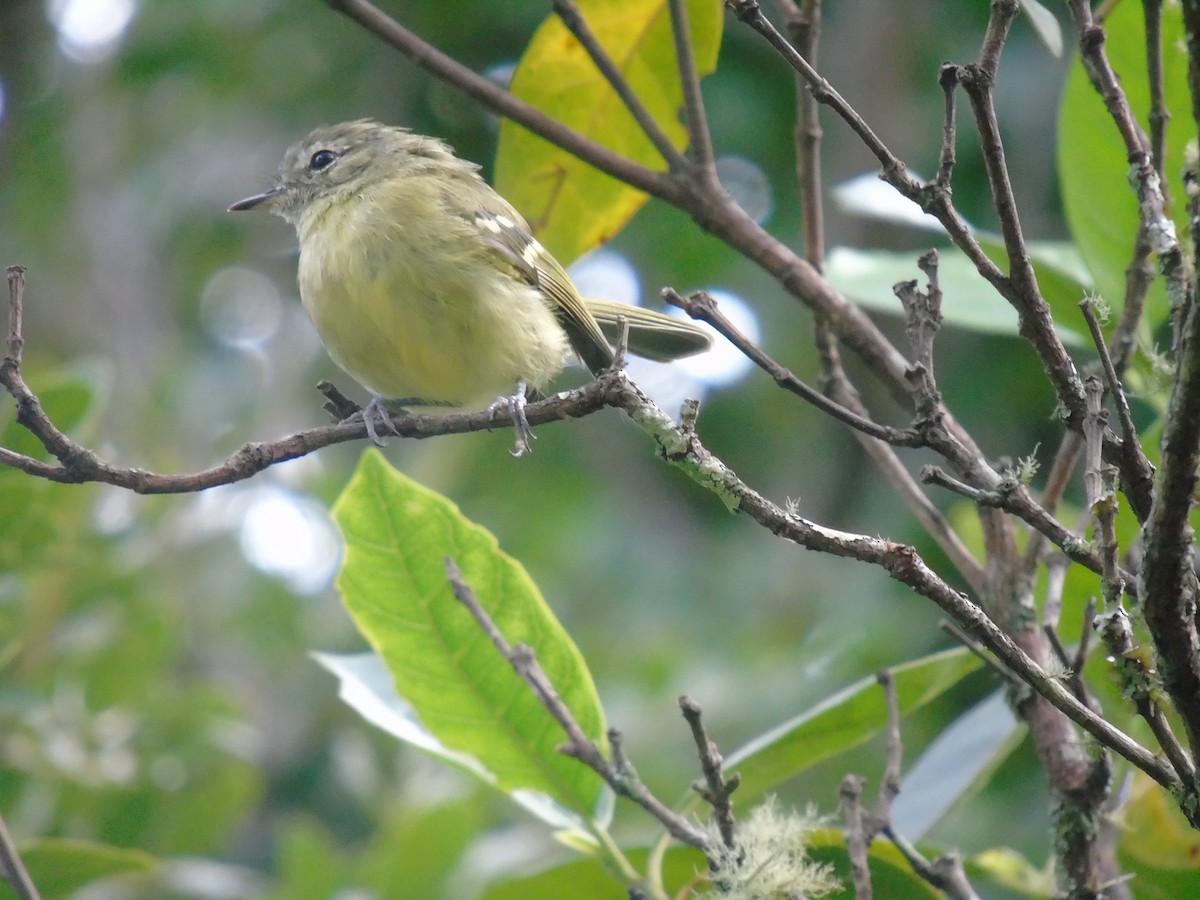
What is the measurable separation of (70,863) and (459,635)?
113 centimetres

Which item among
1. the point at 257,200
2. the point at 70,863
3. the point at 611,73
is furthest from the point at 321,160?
the point at 70,863

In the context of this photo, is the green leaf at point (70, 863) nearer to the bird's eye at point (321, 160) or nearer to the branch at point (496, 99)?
the branch at point (496, 99)

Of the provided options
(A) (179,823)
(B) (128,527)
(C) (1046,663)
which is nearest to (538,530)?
(B) (128,527)

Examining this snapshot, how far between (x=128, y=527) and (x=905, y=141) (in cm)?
378

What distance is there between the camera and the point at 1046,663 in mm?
2115

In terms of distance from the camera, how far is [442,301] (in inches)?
120

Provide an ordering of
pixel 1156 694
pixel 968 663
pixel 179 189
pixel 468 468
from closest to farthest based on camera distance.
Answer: pixel 1156 694 < pixel 968 663 < pixel 468 468 < pixel 179 189

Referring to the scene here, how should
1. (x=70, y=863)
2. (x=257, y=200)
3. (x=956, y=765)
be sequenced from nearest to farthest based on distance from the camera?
(x=956, y=765) → (x=70, y=863) → (x=257, y=200)

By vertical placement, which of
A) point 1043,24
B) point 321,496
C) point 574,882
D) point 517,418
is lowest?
point 321,496

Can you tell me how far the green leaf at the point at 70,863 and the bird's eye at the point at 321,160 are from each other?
208cm

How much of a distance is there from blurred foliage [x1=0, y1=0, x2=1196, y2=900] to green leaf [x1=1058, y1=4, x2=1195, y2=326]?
6 cm

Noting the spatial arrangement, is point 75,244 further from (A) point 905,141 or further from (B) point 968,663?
(B) point 968,663

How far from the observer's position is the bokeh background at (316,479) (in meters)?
3.76

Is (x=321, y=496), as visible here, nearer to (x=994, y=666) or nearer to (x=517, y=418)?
(x=517, y=418)
